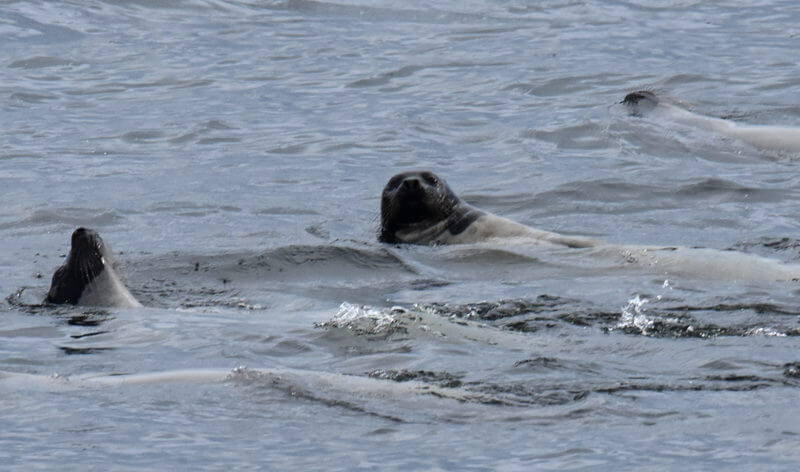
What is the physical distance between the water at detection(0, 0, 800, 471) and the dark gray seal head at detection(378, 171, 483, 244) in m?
0.25

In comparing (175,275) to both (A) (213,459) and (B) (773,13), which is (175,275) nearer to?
(A) (213,459)

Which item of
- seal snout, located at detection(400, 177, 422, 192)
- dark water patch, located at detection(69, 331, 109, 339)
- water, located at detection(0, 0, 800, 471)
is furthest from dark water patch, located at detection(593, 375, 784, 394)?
seal snout, located at detection(400, 177, 422, 192)

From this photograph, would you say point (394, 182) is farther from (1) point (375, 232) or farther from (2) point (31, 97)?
(2) point (31, 97)

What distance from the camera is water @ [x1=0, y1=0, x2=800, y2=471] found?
527 centimetres

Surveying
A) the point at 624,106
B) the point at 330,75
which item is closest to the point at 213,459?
the point at 624,106

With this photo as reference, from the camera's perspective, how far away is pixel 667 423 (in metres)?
5.17

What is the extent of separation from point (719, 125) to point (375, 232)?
365 cm

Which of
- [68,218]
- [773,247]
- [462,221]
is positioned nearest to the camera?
[773,247]

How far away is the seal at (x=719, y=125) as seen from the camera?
11.6 m

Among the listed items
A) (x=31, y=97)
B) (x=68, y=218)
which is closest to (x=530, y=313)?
(x=68, y=218)

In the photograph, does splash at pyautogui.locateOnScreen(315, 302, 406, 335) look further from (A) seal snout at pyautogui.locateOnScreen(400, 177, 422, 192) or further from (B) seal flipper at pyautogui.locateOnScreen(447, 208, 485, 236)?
(A) seal snout at pyautogui.locateOnScreen(400, 177, 422, 192)

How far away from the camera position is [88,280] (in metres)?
7.70

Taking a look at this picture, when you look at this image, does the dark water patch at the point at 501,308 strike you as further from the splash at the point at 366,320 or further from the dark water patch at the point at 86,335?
the dark water patch at the point at 86,335

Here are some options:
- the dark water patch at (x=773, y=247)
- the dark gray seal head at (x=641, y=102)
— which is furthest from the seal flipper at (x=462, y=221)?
the dark gray seal head at (x=641, y=102)
